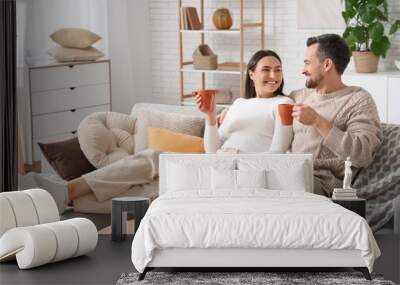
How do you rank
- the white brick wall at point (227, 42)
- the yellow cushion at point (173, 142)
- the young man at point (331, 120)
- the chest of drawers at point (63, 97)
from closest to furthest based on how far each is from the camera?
the young man at point (331, 120), the yellow cushion at point (173, 142), the chest of drawers at point (63, 97), the white brick wall at point (227, 42)

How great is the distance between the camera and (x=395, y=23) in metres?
7.39

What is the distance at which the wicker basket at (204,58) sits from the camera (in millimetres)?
8680

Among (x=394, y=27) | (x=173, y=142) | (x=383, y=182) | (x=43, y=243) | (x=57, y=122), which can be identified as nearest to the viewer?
(x=43, y=243)

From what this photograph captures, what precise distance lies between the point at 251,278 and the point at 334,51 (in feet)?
5.35

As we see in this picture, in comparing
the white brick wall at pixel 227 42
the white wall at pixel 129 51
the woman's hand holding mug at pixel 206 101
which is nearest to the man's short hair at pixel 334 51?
the woman's hand holding mug at pixel 206 101

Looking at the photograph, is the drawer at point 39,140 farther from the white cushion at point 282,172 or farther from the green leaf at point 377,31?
the white cushion at point 282,172

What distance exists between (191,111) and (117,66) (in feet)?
9.69

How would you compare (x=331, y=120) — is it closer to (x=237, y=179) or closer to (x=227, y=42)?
(x=237, y=179)

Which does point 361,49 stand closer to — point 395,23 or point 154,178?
point 395,23

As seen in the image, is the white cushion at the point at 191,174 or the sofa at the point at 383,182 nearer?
the white cushion at the point at 191,174

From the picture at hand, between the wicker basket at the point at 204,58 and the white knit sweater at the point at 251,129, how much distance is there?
3515 millimetres

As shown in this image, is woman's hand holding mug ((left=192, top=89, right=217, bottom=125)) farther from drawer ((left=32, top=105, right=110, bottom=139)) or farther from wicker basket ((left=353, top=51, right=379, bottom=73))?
drawer ((left=32, top=105, right=110, bottom=139))

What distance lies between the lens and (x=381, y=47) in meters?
7.35

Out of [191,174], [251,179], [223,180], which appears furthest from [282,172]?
[191,174]
